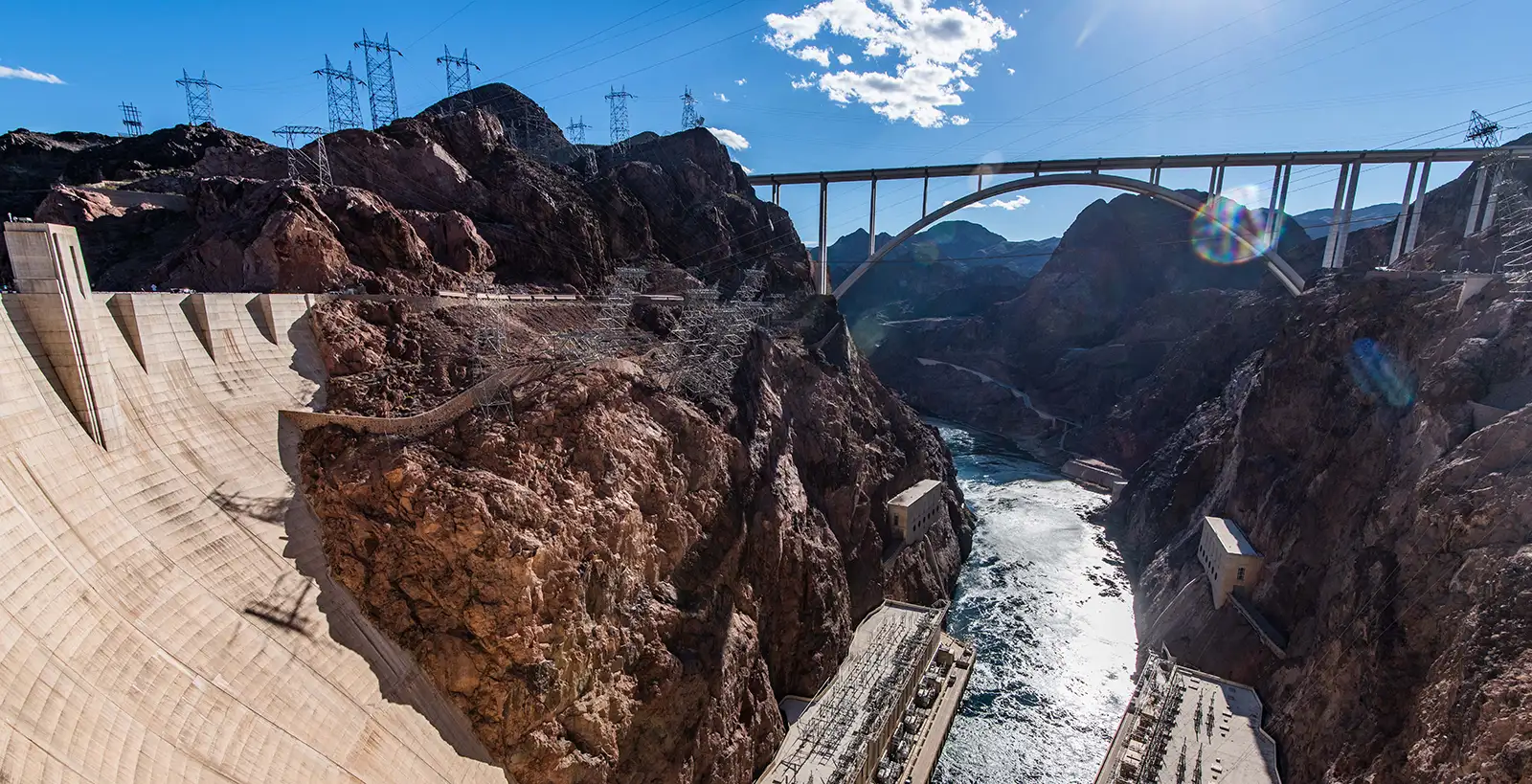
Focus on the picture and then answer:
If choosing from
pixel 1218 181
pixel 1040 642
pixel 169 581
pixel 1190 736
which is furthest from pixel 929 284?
pixel 169 581

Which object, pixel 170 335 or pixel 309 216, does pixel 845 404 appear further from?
pixel 170 335

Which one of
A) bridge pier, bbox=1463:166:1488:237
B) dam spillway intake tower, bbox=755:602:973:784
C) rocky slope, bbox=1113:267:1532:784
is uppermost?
bridge pier, bbox=1463:166:1488:237

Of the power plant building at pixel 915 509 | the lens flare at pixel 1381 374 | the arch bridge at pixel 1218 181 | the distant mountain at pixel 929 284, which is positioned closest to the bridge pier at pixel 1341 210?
the arch bridge at pixel 1218 181

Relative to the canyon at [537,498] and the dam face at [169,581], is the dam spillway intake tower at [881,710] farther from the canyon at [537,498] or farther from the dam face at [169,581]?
the dam face at [169,581]

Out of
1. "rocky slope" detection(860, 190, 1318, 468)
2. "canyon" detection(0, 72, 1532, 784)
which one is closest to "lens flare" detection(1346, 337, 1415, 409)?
"canyon" detection(0, 72, 1532, 784)

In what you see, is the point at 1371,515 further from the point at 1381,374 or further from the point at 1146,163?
the point at 1146,163

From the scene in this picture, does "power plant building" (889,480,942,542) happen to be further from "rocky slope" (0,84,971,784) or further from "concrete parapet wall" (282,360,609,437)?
"concrete parapet wall" (282,360,609,437)
